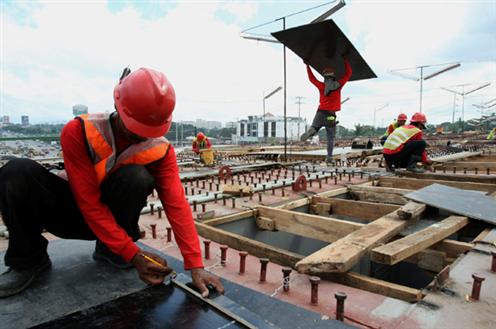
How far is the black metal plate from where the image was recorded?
7227 millimetres

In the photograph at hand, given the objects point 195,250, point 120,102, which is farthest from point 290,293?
point 120,102

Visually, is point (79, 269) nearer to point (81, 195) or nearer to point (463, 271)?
point (81, 195)

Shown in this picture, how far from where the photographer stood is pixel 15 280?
1.66m

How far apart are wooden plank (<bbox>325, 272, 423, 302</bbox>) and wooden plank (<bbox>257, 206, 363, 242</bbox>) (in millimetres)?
873

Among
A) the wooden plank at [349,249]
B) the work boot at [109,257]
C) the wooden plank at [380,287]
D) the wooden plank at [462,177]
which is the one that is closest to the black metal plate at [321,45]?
the wooden plank at [462,177]

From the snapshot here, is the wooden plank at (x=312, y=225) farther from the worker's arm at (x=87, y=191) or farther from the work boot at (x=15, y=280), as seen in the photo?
the work boot at (x=15, y=280)

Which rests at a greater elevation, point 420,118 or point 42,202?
point 420,118

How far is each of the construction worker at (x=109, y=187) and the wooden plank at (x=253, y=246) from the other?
31.2 inches

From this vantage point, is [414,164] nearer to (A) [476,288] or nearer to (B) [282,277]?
(A) [476,288]

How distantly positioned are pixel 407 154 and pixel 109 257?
19.9 feet

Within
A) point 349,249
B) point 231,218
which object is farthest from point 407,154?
point 349,249

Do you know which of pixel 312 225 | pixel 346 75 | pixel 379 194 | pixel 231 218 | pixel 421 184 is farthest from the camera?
pixel 346 75

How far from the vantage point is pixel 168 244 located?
8.80 feet

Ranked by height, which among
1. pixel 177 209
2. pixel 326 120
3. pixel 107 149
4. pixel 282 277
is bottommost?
pixel 282 277
